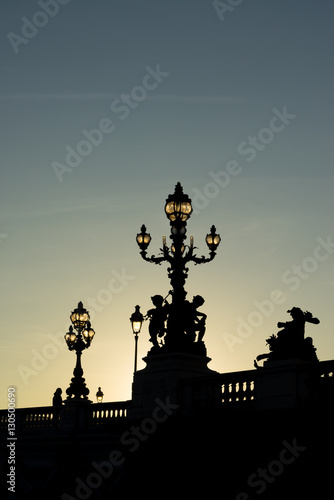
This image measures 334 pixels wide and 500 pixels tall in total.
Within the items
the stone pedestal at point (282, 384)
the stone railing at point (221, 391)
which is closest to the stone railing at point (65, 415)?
the stone railing at point (221, 391)

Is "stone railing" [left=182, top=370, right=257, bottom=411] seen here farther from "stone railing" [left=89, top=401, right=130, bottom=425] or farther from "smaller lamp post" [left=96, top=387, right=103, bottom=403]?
"smaller lamp post" [left=96, top=387, right=103, bottom=403]

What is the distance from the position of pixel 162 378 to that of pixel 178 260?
3.30m

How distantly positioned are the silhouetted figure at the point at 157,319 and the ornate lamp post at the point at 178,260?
328 millimetres

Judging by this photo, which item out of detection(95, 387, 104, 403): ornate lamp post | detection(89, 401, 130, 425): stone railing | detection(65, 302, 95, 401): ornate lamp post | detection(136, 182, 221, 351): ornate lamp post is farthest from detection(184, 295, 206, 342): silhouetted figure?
detection(95, 387, 104, 403): ornate lamp post

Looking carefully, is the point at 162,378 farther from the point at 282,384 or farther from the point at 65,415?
the point at 65,415

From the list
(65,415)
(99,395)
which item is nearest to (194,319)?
(65,415)

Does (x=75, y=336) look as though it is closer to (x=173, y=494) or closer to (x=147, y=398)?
(x=147, y=398)

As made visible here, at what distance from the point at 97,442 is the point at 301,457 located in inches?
332

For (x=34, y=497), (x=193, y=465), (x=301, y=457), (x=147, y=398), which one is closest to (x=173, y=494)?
(x=193, y=465)

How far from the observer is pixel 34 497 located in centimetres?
2867

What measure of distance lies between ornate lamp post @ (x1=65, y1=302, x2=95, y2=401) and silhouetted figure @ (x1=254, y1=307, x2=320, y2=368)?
9.67 metres

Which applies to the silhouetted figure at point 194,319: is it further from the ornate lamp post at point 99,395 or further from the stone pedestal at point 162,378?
A: the ornate lamp post at point 99,395

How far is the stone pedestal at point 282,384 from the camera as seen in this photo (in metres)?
19.9

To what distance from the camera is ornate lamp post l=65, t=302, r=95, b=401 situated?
28.5 meters
